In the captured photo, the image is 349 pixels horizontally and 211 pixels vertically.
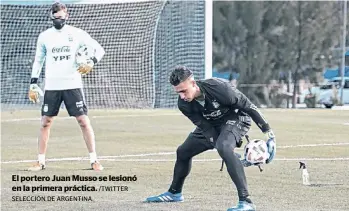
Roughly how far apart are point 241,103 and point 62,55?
13.3 feet

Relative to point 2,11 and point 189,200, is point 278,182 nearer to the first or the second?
point 189,200

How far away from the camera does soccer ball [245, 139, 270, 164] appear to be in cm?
769

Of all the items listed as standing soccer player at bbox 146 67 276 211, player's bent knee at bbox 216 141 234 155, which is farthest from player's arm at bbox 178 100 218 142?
player's bent knee at bbox 216 141 234 155

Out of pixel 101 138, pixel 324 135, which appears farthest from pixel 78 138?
pixel 324 135

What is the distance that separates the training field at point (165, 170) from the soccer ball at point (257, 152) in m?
0.46

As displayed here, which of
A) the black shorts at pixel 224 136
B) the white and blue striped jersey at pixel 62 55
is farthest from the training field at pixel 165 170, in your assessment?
the white and blue striped jersey at pixel 62 55

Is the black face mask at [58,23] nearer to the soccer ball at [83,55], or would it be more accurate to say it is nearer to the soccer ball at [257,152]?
the soccer ball at [83,55]

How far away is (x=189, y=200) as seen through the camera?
841 cm

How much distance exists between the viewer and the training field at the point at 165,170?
816 cm

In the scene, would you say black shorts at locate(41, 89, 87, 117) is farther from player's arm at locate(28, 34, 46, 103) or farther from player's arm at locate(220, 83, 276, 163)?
player's arm at locate(220, 83, 276, 163)

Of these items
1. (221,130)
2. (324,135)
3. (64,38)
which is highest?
(64,38)

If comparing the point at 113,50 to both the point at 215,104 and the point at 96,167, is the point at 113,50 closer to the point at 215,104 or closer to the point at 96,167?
the point at 96,167

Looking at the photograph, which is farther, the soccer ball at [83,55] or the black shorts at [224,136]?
the soccer ball at [83,55]

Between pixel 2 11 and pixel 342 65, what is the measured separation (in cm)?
1863
